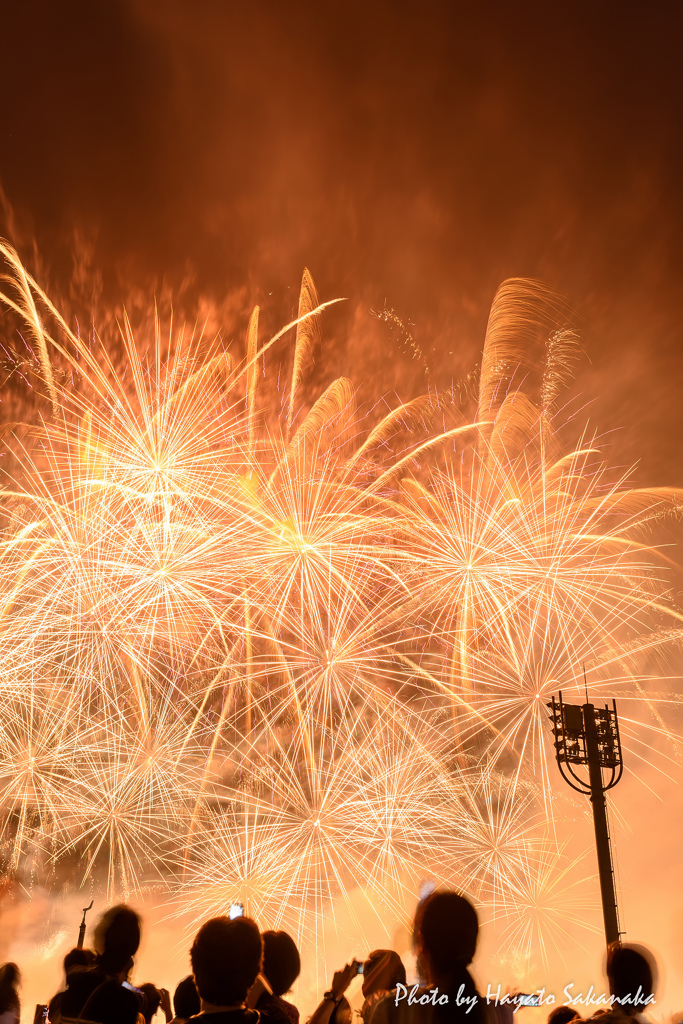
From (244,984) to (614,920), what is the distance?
1090 cm

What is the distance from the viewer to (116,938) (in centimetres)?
611

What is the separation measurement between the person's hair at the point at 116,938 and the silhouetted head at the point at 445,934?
2.28 m

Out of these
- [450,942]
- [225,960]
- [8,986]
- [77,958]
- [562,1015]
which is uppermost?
[450,942]

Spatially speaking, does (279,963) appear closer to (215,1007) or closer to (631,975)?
(215,1007)

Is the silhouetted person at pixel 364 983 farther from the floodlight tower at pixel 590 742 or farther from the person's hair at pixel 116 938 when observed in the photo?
the floodlight tower at pixel 590 742

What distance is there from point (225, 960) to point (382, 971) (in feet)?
5.43

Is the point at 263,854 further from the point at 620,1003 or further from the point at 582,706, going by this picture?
the point at 620,1003

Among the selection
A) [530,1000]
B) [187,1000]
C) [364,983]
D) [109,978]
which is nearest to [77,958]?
[187,1000]

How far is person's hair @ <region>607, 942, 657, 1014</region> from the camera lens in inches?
217

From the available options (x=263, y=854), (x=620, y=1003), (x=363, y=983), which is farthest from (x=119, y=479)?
(x=620, y=1003)

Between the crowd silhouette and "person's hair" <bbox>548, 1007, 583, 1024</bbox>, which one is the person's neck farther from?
"person's hair" <bbox>548, 1007, 583, 1024</bbox>

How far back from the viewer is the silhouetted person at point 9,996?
7.56 meters

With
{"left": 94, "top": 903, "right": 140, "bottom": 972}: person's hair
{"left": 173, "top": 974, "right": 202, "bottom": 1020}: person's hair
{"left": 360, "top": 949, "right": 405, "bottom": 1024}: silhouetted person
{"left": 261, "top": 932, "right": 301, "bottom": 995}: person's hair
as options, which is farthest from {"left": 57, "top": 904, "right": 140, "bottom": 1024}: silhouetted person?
{"left": 360, "top": 949, "right": 405, "bottom": 1024}: silhouetted person

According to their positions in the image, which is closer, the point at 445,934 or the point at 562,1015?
the point at 445,934
